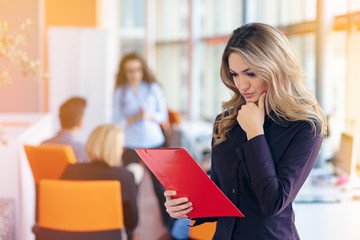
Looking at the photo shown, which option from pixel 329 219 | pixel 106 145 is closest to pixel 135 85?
pixel 106 145

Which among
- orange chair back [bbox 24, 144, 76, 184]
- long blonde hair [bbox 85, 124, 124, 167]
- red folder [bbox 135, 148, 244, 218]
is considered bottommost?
orange chair back [bbox 24, 144, 76, 184]

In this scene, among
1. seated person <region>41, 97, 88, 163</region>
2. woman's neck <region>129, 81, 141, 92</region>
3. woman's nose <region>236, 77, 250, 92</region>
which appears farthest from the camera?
woman's neck <region>129, 81, 141, 92</region>

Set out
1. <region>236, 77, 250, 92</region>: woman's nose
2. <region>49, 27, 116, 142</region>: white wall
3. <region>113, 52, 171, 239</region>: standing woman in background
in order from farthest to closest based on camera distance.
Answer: <region>49, 27, 116, 142</region>: white wall → <region>113, 52, 171, 239</region>: standing woman in background → <region>236, 77, 250, 92</region>: woman's nose

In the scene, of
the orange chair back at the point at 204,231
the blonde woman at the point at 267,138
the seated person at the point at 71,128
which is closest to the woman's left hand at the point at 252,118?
→ the blonde woman at the point at 267,138

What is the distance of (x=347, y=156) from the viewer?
140 inches

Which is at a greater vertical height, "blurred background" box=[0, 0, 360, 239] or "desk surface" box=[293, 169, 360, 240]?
"blurred background" box=[0, 0, 360, 239]

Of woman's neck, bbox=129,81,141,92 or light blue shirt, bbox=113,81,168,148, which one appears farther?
woman's neck, bbox=129,81,141,92

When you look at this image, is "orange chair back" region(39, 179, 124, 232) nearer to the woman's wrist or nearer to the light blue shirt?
the woman's wrist

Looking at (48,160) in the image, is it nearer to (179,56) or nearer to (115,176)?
(115,176)

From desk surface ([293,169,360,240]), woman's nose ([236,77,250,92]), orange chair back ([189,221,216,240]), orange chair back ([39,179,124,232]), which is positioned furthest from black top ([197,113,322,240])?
orange chair back ([39,179,124,232])

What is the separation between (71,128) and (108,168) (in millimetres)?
1018

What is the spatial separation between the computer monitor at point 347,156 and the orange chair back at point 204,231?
138cm

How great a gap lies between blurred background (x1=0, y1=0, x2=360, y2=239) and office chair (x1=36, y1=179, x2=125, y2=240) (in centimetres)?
110

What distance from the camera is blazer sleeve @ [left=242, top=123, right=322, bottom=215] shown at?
1.54 meters
